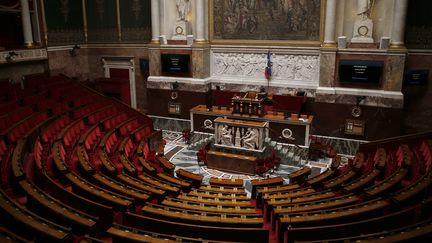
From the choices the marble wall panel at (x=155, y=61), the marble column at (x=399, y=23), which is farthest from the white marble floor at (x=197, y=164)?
the marble column at (x=399, y=23)

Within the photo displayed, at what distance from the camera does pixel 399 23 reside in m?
10.6

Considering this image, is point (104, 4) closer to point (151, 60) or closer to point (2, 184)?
point (151, 60)

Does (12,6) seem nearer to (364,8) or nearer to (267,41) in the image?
(267,41)

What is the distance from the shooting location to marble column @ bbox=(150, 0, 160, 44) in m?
13.4

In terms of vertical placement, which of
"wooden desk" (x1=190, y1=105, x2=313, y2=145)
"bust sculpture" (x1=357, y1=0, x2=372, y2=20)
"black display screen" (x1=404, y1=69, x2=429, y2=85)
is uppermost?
"bust sculpture" (x1=357, y1=0, x2=372, y2=20)

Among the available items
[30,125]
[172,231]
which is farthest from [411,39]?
[30,125]

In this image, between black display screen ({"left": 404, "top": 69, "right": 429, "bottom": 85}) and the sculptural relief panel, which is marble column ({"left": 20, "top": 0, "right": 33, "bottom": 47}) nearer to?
the sculptural relief panel

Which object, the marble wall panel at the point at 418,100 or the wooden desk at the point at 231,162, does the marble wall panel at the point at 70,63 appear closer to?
the wooden desk at the point at 231,162

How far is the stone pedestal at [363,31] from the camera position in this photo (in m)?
11.1

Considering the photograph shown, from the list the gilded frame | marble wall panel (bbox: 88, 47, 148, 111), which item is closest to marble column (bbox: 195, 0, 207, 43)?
→ the gilded frame

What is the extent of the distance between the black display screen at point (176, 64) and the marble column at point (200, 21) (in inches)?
31.8

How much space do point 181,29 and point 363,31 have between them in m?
6.35

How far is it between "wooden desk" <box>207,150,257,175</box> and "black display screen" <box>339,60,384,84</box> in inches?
164

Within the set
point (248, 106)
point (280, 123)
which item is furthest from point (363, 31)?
point (248, 106)
